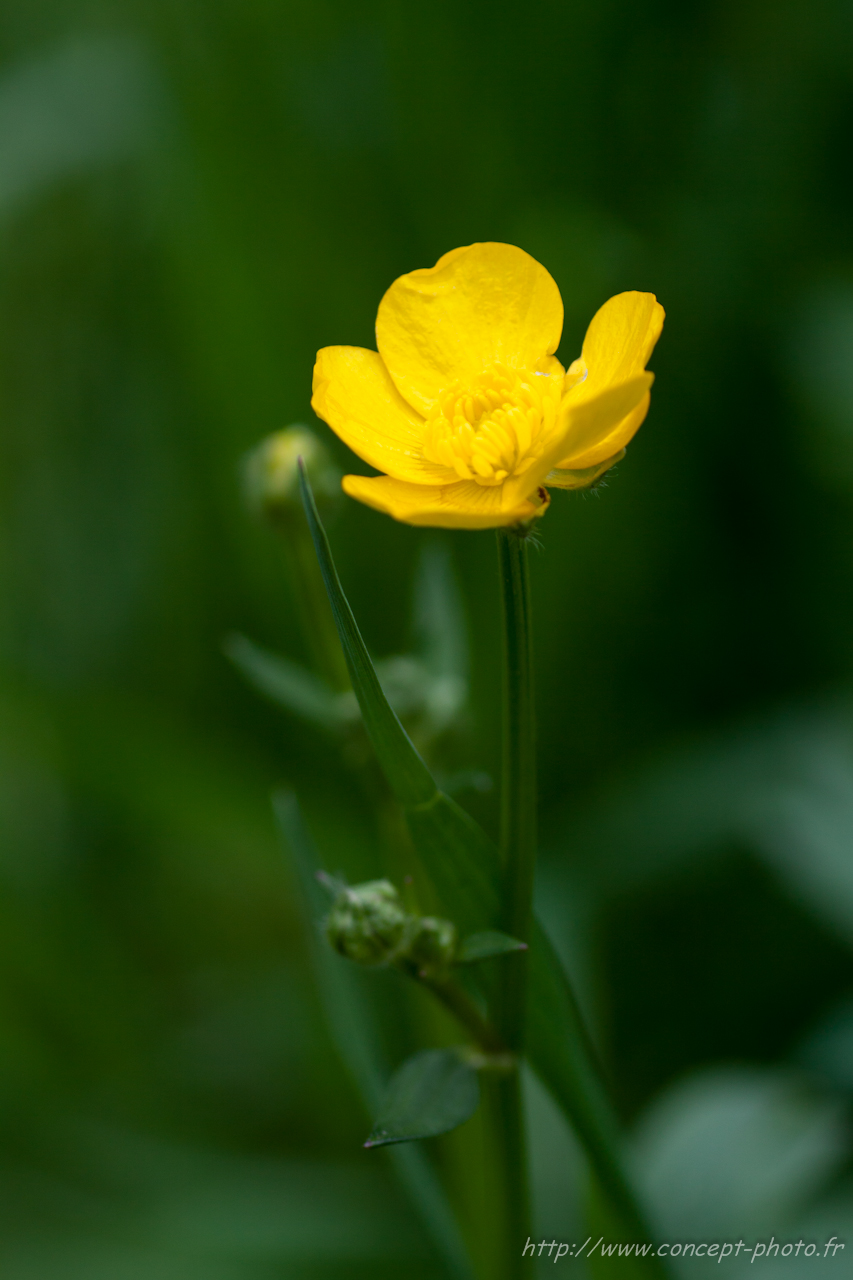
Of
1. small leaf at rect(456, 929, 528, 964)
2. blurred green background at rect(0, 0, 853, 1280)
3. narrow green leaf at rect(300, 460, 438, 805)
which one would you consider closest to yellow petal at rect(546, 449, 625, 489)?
narrow green leaf at rect(300, 460, 438, 805)

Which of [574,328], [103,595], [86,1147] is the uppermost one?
[574,328]

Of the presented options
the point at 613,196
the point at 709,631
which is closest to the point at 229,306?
the point at 613,196

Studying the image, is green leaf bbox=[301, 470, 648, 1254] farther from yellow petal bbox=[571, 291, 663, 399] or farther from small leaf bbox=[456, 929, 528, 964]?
yellow petal bbox=[571, 291, 663, 399]

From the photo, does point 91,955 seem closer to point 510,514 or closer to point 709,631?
point 709,631

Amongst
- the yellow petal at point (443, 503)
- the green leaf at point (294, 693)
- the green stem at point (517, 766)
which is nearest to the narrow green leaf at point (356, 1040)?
the green leaf at point (294, 693)

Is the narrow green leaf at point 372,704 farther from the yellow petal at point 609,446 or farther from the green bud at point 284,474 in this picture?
the green bud at point 284,474

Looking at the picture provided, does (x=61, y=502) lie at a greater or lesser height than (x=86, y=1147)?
greater

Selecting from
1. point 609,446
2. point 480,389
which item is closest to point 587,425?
point 609,446

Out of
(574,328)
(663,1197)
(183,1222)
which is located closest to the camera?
(663,1197)
